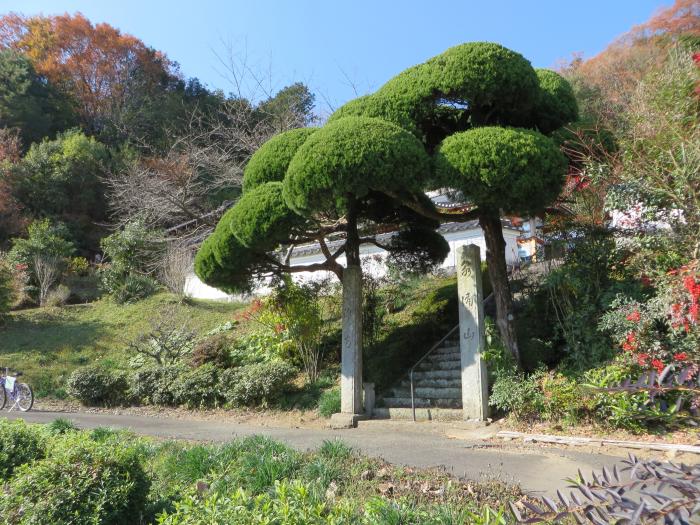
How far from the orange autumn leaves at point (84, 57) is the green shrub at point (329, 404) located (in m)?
26.1

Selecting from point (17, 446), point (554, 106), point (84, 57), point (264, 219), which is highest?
point (84, 57)

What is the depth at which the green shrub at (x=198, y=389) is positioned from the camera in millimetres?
11242

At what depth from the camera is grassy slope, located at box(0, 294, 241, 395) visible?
49.2 feet

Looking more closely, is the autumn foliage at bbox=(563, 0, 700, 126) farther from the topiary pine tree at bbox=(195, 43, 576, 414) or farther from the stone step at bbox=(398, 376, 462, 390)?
the stone step at bbox=(398, 376, 462, 390)

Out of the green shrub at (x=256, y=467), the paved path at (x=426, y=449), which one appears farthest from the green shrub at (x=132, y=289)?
the green shrub at (x=256, y=467)

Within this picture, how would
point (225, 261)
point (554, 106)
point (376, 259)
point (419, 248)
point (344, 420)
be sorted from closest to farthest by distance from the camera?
point (344, 420)
point (554, 106)
point (225, 261)
point (419, 248)
point (376, 259)

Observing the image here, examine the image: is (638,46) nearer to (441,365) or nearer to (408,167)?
(441,365)

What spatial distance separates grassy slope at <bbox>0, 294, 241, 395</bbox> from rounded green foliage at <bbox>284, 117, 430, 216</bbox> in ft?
30.9

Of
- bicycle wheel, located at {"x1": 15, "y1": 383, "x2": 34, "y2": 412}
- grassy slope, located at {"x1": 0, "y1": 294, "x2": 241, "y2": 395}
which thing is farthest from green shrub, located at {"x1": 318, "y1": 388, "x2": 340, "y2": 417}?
grassy slope, located at {"x1": 0, "y1": 294, "x2": 241, "y2": 395}

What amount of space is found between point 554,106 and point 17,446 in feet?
29.1

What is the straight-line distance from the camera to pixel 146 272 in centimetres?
2109

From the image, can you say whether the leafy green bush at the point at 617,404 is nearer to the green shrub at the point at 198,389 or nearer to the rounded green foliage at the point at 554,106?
the rounded green foliage at the point at 554,106

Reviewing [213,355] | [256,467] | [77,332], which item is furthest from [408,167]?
[77,332]

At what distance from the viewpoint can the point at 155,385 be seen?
12047mm
